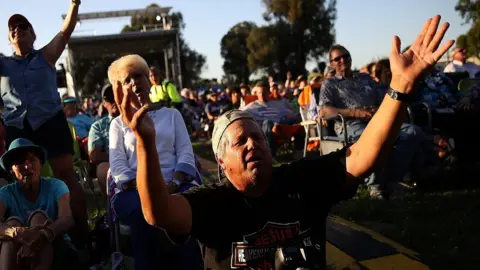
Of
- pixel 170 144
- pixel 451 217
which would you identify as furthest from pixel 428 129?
pixel 170 144

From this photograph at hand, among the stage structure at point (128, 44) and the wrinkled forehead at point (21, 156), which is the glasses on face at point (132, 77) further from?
the stage structure at point (128, 44)

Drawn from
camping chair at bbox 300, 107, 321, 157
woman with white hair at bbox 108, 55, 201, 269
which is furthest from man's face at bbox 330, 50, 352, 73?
woman with white hair at bbox 108, 55, 201, 269

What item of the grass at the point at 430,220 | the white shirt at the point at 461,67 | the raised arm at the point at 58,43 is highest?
the raised arm at the point at 58,43

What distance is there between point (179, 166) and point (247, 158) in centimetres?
137

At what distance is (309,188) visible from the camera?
210 cm

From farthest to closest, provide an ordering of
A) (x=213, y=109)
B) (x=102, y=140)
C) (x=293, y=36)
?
(x=293, y=36) < (x=213, y=109) < (x=102, y=140)

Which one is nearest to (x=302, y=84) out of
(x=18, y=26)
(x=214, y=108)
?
(x=214, y=108)

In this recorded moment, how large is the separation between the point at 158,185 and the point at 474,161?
19.5ft

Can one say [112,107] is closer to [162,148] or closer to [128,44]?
[162,148]

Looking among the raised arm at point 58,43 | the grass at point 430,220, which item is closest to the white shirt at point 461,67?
the grass at point 430,220

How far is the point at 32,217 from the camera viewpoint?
3408mm

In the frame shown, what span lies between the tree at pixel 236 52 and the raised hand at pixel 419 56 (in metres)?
45.5

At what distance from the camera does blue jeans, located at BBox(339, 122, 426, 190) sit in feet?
17.8

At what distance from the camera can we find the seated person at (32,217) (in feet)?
10.5
